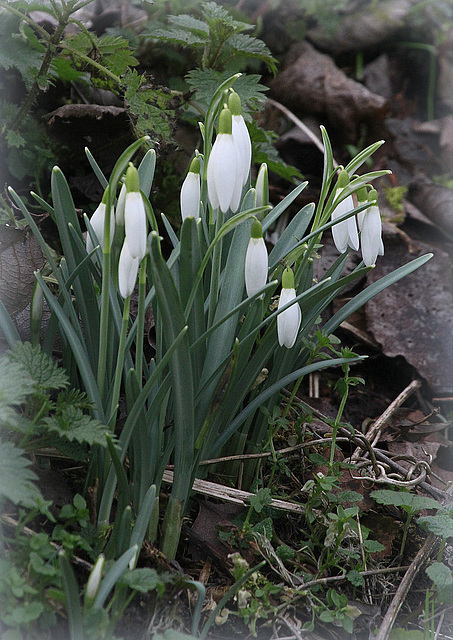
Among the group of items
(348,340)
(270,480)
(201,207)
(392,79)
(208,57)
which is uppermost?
(208,57)

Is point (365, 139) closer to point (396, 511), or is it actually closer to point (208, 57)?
point (208, 57)

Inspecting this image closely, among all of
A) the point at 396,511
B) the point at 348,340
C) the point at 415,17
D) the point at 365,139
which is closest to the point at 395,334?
the point at 348,340

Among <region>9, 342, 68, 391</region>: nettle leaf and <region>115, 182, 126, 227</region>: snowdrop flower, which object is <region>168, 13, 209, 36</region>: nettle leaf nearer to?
<region>115, 182, 126, 227</region>: snowdrop flower

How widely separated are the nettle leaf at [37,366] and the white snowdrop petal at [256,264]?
46 cm

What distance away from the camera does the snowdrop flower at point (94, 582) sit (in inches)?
42.4

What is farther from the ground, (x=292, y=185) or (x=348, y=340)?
(x=292, y=185)

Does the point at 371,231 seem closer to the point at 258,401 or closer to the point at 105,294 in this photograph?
the point at 258,401

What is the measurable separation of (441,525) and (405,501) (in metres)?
0.12

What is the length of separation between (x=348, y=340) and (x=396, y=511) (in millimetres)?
981

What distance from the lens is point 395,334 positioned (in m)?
2.57

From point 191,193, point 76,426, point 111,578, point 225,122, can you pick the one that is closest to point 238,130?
point 225,122

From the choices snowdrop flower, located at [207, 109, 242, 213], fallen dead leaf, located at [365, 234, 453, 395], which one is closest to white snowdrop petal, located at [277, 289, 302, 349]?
snowdrop flower, located at [207, 109, 242, 213]

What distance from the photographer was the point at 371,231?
4.93ft

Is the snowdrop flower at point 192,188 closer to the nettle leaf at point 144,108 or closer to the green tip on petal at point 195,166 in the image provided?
the green tip on petal at point 195,166
